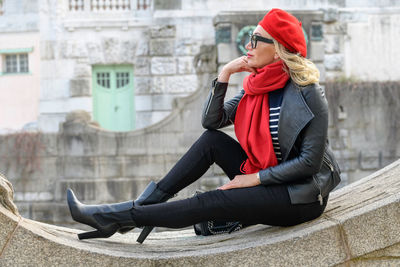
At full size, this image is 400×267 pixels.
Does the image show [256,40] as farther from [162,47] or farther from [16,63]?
[16,63]

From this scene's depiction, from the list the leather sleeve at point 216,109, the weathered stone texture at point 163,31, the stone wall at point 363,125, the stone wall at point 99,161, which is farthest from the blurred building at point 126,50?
the leather sleeve at point 216,109

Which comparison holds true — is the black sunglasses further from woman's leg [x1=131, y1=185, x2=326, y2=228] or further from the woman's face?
woman's leg [x1=131, y1=185, x2=326, y2=228]

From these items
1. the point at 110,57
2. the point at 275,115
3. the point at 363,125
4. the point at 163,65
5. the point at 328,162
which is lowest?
the point at 363,125

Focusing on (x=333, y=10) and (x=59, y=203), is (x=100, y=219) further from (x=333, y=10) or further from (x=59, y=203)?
(x=333, y=10)

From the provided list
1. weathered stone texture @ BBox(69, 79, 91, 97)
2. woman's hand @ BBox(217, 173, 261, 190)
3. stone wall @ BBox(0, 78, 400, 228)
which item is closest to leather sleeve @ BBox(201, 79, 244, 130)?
woman's hand @ BBox(217, 173, 261, 190)

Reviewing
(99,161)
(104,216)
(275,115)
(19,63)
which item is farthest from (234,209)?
(19,63)

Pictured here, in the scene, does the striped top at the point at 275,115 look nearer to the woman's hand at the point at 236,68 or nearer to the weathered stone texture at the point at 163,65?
the woman's hand at the point at 236,68

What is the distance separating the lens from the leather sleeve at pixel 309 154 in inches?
142

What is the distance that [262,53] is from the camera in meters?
3.92

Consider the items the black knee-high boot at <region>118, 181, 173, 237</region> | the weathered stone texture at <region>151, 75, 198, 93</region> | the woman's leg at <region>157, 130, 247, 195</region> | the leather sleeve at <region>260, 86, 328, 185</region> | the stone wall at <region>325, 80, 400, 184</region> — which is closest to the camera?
the leather sleeve at <region>260, 86, 328, 185</region>

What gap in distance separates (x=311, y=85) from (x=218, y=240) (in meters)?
1.15

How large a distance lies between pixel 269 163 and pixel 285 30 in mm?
802

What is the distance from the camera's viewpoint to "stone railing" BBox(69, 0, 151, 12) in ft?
51.2

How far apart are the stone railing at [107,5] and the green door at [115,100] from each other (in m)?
1.43
